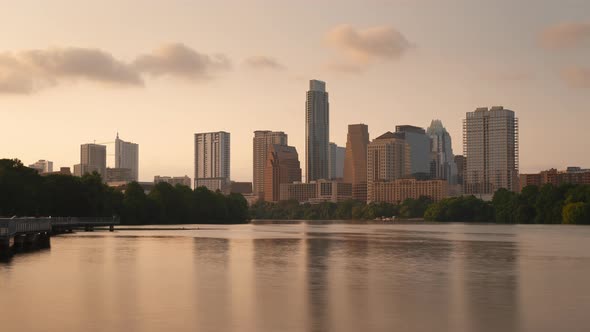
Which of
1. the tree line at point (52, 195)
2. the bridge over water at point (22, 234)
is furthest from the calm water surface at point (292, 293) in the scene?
the tree line at point (52, 195)

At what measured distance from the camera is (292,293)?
3759 centimetres

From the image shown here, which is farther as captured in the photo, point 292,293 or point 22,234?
point 22,234

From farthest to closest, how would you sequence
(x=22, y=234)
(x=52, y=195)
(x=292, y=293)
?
(x=52, y=195) → (x=22, y=234) → (x=292, y=293)

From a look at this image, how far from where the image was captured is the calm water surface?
2886cm

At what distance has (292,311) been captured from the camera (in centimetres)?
3152

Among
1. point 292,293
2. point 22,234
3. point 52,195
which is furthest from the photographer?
point 52,195

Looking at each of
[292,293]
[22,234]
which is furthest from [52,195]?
[292,293]

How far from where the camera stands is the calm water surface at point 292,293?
28859 mm

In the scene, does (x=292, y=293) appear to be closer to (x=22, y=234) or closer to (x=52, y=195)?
(x=22, y=234)

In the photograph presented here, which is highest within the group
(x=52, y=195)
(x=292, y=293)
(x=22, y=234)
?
(x=52, y=195)

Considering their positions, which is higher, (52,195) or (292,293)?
(52,195)

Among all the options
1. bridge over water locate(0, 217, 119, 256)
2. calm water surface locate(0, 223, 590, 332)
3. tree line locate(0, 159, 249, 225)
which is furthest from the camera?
tree line locate(0, 159, 249, 225)

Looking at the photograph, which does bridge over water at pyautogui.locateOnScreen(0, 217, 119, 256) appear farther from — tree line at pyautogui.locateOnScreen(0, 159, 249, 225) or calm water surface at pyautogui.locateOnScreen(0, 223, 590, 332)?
tree line at pyautogui.locateOnScreen(0, 159, 249, 225)

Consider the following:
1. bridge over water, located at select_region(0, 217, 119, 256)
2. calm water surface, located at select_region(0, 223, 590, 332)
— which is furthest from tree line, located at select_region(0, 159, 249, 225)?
calm water surface, located at select_region(0, 223, 590, 332)
